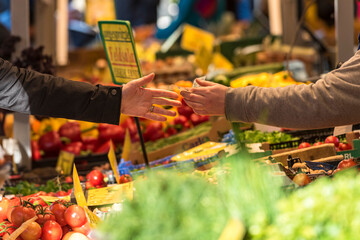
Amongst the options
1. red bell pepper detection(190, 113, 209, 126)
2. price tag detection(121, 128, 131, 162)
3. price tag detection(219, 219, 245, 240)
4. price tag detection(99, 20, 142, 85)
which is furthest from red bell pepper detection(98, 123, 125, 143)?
price tag detection(219, 219, 245, 240)

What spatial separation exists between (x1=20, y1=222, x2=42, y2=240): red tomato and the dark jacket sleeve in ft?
2.09

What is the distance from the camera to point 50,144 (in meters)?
4.50

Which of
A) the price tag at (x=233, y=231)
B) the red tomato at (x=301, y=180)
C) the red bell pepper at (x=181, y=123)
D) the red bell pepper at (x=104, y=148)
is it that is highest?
the price tag at (x=233, y=231)

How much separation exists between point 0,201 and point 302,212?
1.80m

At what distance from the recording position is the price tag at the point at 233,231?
1.33m

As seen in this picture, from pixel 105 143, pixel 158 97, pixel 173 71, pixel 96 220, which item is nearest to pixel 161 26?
pixel 173 71

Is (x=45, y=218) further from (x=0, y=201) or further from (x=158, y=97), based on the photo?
(x=158, y=97)

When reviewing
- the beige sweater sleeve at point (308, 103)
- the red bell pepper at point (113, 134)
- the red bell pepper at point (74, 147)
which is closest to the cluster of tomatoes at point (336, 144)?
the beige sweater sleeve at point (308, 103)

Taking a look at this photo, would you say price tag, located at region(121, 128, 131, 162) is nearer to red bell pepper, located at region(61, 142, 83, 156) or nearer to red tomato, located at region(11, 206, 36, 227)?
red bell pepper, located at region(61, 142, 83, 156)

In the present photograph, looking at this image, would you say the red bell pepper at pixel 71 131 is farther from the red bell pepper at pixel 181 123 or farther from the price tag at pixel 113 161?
the price tag at pixel 113 161

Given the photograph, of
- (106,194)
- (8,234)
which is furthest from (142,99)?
(8,234)

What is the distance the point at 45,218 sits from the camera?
2299mm

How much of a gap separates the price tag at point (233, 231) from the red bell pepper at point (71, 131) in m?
3.49

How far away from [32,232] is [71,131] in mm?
2540
